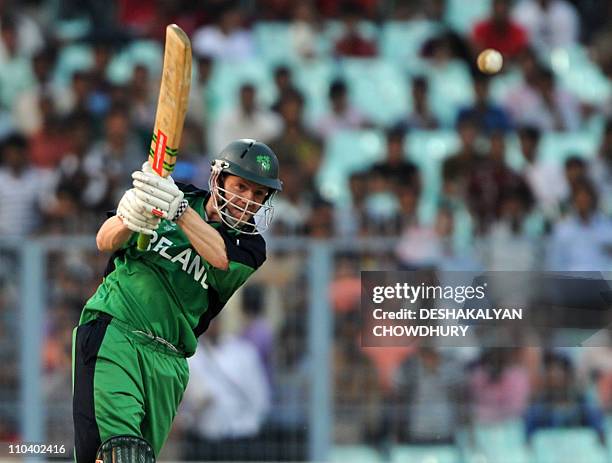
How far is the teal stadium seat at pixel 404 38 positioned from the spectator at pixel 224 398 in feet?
13.4

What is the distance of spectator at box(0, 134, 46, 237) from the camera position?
9734 mm

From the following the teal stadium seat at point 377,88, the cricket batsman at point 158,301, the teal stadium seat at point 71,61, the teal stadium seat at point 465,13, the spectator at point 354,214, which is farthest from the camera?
the teal stadium seat at point 465,13

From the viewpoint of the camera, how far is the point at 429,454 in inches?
331

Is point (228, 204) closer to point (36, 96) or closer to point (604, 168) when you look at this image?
point (604, 168)

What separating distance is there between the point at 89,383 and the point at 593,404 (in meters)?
4.25

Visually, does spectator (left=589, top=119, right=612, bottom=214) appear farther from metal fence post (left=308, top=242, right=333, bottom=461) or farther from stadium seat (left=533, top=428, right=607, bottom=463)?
metal fence post (left=308, top=242, right=333, bottom=461)

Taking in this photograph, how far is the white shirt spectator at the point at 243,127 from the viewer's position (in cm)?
1074

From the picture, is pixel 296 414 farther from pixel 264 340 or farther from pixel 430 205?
pixel 430 205

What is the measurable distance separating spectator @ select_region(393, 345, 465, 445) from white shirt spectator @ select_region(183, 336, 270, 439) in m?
0.88

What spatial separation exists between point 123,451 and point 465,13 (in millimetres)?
7895

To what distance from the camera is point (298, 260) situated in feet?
27.9

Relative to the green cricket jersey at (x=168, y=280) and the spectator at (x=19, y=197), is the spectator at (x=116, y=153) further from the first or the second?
the green cricket jersey at (x=168, y=280)

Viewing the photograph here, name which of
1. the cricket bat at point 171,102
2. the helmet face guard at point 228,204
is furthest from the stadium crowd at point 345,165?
the cricket bat at point 171,102

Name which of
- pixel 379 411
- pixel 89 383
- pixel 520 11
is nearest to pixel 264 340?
pixel 379 411
